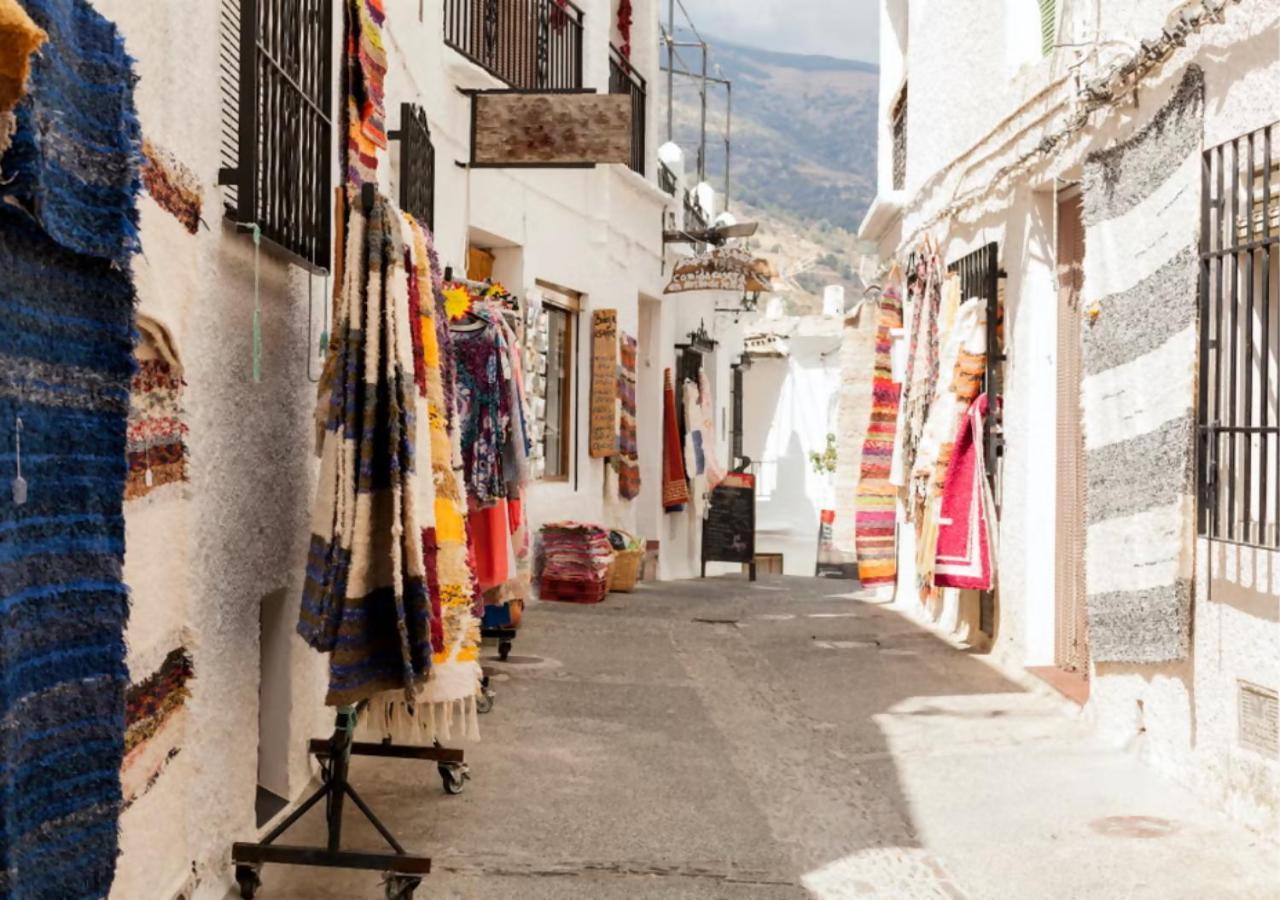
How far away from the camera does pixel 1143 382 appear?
17.2 feet

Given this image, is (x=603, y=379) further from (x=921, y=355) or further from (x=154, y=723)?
(x=154, y=723)

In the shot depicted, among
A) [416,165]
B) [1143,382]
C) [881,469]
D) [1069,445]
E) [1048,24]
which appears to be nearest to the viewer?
[1143,382]

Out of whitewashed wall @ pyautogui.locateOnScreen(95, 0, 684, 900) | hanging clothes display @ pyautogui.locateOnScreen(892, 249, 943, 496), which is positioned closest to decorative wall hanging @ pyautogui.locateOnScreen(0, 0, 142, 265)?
whitewashed wall @ pyautogui.locateOnScreen(95, 0, 684, 900)

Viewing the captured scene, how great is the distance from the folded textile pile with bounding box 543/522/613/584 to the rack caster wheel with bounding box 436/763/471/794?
5579 millimetres

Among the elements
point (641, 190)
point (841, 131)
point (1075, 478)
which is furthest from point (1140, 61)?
Result: point (841, 131)

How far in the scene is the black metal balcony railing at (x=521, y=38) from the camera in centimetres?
959

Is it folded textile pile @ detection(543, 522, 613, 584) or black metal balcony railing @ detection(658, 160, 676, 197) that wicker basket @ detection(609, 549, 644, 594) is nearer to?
folded textile pile @ detection(543, 522, 613, 584)

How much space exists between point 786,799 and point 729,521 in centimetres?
1240

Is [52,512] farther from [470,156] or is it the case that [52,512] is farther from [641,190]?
[641,190]

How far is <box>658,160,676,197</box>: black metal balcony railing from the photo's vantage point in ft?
55.0

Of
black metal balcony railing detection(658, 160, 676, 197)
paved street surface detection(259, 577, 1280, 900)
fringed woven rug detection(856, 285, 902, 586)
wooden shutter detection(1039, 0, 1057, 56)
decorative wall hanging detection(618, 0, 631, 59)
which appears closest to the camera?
paved street surface detection(259, 577, 1280, 900)

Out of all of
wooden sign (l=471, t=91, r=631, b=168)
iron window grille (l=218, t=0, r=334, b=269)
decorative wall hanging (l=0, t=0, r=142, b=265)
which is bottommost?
decorative wall hanging (l=0, t=0, r=142, b=265)

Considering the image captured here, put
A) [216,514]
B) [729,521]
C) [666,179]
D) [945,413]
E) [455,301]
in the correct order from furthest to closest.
→ [729,521], [666,179], [945,413], [455,301], [216,514]

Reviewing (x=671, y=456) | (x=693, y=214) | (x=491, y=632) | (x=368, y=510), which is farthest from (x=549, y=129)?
(x=693, y=214)
